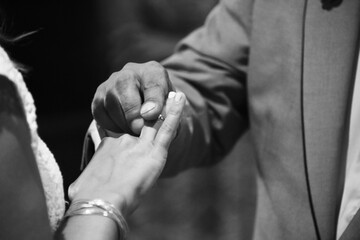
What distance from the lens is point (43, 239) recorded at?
2.20 feet

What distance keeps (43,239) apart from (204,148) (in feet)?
2.31

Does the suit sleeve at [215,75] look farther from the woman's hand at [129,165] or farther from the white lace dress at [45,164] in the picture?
the white lace dress at [45,164]

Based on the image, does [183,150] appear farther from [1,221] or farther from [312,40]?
[1,221]

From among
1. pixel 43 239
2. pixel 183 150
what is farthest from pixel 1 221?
pixel 183 150

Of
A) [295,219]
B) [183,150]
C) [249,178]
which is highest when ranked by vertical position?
[183,150]

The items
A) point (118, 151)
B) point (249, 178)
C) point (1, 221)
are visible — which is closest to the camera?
point (1, 221)

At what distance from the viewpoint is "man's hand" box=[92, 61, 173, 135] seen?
3.02 ft

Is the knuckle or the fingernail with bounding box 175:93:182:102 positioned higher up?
the fingernail with bounding box 175:93:182:102

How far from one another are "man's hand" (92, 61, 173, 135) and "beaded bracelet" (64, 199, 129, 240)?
0.17 m

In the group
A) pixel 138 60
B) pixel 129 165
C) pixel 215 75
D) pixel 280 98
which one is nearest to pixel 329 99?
pixel 280 98

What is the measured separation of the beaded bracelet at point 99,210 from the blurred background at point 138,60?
33.0 inches

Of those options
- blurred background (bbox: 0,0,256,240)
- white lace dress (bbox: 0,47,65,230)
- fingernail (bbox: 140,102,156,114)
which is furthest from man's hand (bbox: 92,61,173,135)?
blurred background (bbox: 0,0,256,240)

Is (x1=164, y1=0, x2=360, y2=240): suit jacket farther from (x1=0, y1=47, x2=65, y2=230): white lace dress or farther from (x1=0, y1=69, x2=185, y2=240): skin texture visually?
(x1=0, y1=47, x2=65, y2=230): white lace dress

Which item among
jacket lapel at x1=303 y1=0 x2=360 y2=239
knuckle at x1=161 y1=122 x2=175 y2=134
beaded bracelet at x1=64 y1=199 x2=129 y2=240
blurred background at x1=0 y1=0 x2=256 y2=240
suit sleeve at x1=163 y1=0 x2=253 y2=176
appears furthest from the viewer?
blurred background at x1=0 y1=0 x2=256 y2=240
